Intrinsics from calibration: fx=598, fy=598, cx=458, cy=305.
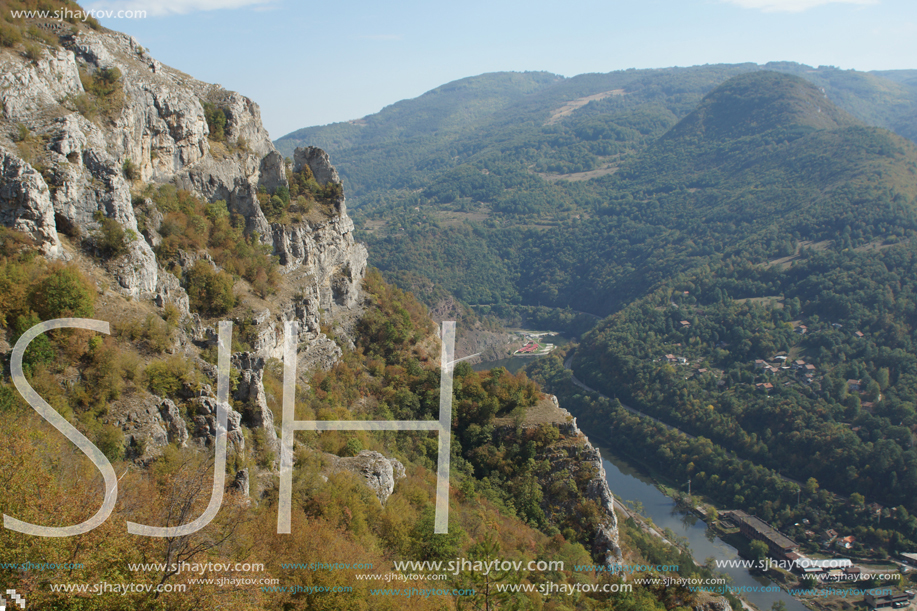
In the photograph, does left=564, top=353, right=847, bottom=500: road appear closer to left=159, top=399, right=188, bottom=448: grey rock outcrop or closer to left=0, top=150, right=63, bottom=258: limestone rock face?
left=159, top=399, right=188, bottom=448: grey rock outcrop

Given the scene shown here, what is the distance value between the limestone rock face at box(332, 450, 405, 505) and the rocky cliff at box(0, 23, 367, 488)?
3.36 m

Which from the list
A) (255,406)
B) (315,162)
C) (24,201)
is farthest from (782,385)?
(24,201)

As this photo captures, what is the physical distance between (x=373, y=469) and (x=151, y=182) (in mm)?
15514

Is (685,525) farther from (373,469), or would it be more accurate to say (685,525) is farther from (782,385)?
(373,469)

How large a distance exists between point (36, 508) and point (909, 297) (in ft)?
308

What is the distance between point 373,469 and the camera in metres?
21.5

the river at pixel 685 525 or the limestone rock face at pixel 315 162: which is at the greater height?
the limestone rock face at pixel 315 162

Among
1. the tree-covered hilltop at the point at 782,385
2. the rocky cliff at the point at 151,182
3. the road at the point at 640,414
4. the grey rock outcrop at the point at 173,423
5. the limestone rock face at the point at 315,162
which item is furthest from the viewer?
the road at the point at 640,414

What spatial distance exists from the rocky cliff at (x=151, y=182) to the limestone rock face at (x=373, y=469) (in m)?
3.36

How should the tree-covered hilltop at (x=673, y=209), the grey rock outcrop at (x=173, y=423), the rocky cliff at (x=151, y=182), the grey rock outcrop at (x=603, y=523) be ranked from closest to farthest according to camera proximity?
the grey rock outcrop at (x=173, y=423) → the rocky cliff at (x=151, y=182) → the grey rock outcrop at (x=603, y=523) → the tree-covered hilltop at (x=673, y=209)

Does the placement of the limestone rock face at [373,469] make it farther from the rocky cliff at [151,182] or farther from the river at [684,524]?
the river at [684,524]

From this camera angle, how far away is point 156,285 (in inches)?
805

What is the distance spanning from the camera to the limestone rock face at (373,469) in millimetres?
21109

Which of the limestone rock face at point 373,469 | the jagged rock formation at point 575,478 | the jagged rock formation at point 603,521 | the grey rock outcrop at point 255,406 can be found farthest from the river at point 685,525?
the grey rock outcrop at point 255,406
